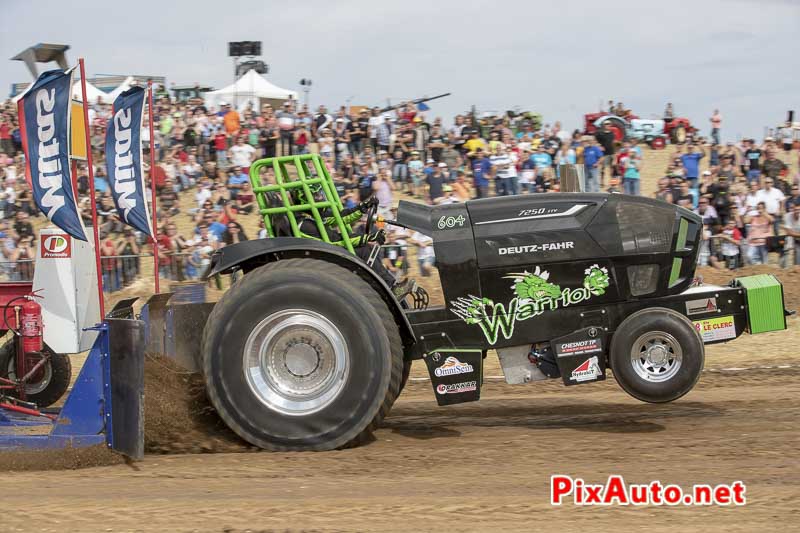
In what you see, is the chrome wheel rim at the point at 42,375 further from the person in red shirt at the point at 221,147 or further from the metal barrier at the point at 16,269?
the person in red shirt at the point at 221,147

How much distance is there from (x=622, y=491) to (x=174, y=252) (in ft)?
33.1

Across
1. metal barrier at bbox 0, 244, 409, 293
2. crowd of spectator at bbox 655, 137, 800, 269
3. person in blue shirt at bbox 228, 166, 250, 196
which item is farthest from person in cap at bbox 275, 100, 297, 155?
crowd of spectator at bbox 655, 137, 800, 269

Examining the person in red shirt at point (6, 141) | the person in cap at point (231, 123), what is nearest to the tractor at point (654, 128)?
the person in cap at point (231, 123)

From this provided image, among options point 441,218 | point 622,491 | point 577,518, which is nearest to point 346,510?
point 577,518

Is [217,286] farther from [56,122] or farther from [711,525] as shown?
[711,525]

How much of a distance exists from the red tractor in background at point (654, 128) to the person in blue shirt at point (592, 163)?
5.26 meters

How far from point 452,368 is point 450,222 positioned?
939mm

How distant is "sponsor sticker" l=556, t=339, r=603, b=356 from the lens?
5.81 meters

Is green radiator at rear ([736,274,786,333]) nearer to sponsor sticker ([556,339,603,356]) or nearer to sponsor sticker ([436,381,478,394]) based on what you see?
sponsor sticker ([556,339,603,356])

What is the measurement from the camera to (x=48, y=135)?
24.6ft

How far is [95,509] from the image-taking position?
453 centimetres

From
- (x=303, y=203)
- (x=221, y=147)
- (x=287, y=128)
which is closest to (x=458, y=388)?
(x=303, y=203)

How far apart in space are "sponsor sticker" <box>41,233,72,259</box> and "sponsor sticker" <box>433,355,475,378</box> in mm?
3754

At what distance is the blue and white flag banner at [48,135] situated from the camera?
745 centimetres
